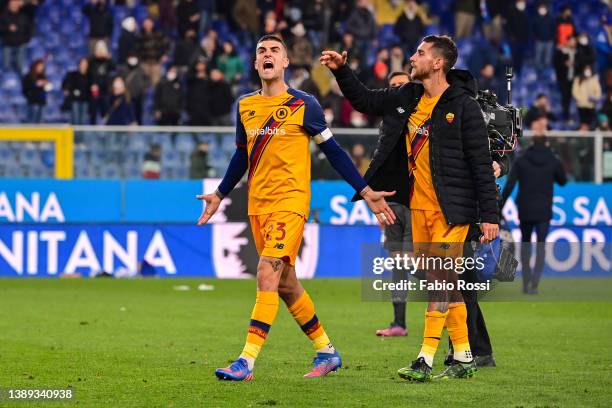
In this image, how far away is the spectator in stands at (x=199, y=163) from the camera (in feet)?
68.7

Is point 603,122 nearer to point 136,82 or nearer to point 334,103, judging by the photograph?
point 334,103

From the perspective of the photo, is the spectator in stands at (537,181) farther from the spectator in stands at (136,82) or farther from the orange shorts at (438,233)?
the orange shorts at (438,233)

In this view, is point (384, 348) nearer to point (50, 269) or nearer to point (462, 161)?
point (462, 161)

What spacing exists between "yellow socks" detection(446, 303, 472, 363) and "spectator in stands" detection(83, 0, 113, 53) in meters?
18.4

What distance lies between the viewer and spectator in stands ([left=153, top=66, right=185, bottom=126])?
2406 centimetres

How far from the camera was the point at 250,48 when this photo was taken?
27.8m

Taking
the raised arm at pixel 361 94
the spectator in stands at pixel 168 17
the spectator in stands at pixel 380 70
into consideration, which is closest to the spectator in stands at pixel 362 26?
the spectator in stands at pixel 380 70

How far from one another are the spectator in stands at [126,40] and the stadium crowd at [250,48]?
0.03m

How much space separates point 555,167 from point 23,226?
7.73 m

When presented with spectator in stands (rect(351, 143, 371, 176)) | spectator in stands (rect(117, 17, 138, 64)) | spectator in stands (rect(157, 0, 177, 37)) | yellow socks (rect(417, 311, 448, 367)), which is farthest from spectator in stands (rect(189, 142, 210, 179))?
yellow socks (rect(417, 311, 448, 367))

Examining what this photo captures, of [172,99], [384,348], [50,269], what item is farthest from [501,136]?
[172,99]

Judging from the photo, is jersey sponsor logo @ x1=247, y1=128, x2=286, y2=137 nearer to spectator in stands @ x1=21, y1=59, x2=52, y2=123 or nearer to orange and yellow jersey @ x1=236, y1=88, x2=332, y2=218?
orange and yellow jersey @ x1=236, y1=88, x2=332, y2=218

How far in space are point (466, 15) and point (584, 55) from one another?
9.81ft

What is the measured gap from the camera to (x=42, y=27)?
2831 cm
